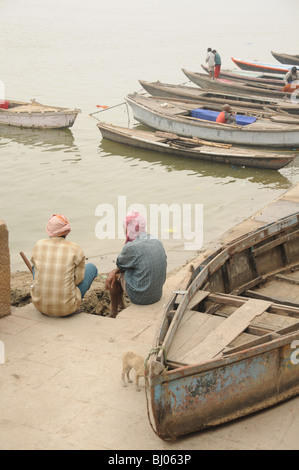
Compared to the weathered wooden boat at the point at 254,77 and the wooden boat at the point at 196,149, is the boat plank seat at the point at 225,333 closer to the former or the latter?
the wooden boat at the point at 196,149

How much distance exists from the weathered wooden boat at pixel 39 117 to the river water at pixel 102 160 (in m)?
0.31

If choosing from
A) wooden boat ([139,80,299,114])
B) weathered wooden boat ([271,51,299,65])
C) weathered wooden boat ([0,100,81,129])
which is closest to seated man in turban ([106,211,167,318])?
wooden boat ([139,80,299,114])

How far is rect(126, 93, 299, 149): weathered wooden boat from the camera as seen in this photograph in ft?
55.5

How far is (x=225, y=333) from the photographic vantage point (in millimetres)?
5512

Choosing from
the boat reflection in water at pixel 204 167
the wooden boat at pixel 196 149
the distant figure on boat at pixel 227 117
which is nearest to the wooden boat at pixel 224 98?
the distant figure on boat at pixel 227 117

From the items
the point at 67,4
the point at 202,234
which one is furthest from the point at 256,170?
the point at 67,4

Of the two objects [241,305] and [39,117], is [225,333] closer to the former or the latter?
[241,305]

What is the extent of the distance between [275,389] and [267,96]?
17534 mm

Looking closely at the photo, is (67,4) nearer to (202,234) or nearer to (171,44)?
(171,44)

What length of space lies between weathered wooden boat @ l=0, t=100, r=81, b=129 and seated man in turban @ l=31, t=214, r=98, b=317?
1332cm

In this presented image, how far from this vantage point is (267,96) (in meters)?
21.3

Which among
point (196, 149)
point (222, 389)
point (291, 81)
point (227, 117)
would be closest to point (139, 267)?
point (222, 389)

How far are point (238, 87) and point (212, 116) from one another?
161 inches

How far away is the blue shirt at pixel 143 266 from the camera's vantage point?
655 cm
